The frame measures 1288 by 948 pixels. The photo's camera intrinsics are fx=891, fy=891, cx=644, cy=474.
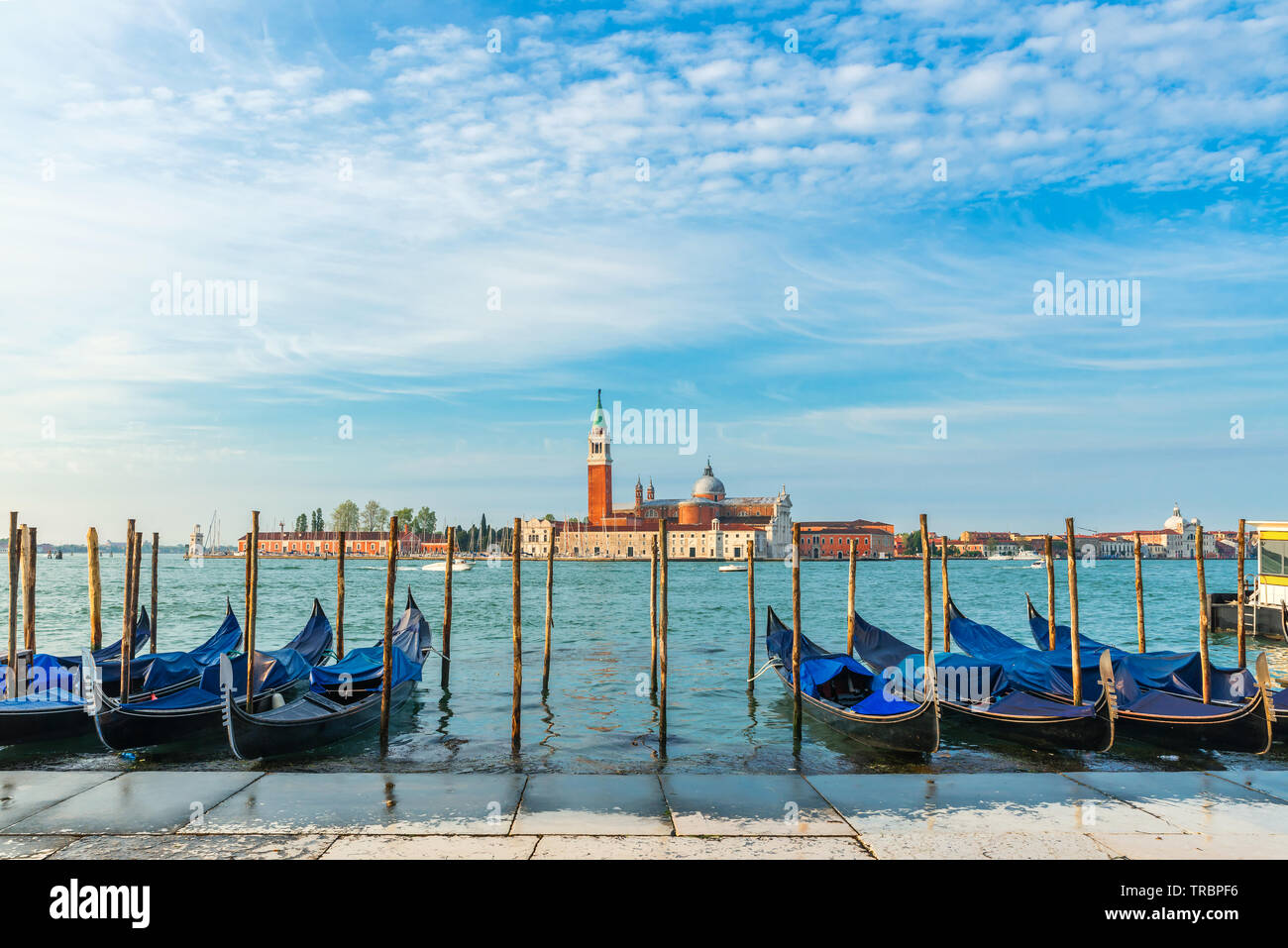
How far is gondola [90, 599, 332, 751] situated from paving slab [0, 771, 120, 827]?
1.83 meters

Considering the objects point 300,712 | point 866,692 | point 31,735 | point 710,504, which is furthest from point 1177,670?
point 710,504

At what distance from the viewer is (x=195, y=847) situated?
569 cm

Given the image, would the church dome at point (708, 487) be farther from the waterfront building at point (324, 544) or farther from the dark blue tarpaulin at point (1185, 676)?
the dark blue tarpaulin at point (1185, 676)

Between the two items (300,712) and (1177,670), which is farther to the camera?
(1177,670)

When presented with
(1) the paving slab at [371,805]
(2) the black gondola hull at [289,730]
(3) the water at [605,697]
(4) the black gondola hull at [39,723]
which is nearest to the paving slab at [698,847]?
(1) the paving slab at [371,805]

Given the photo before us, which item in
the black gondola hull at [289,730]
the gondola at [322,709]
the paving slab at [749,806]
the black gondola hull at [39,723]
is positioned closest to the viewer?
the paving slab at [749,806]

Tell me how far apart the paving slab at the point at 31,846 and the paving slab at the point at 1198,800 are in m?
6.84

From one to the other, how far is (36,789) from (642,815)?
483cm

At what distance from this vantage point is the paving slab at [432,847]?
17.8 feet

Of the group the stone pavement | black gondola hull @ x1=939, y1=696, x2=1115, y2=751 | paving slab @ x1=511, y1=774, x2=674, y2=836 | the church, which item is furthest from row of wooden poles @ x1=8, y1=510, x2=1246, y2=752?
the church

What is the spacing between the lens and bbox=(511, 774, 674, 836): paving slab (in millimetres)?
6078
